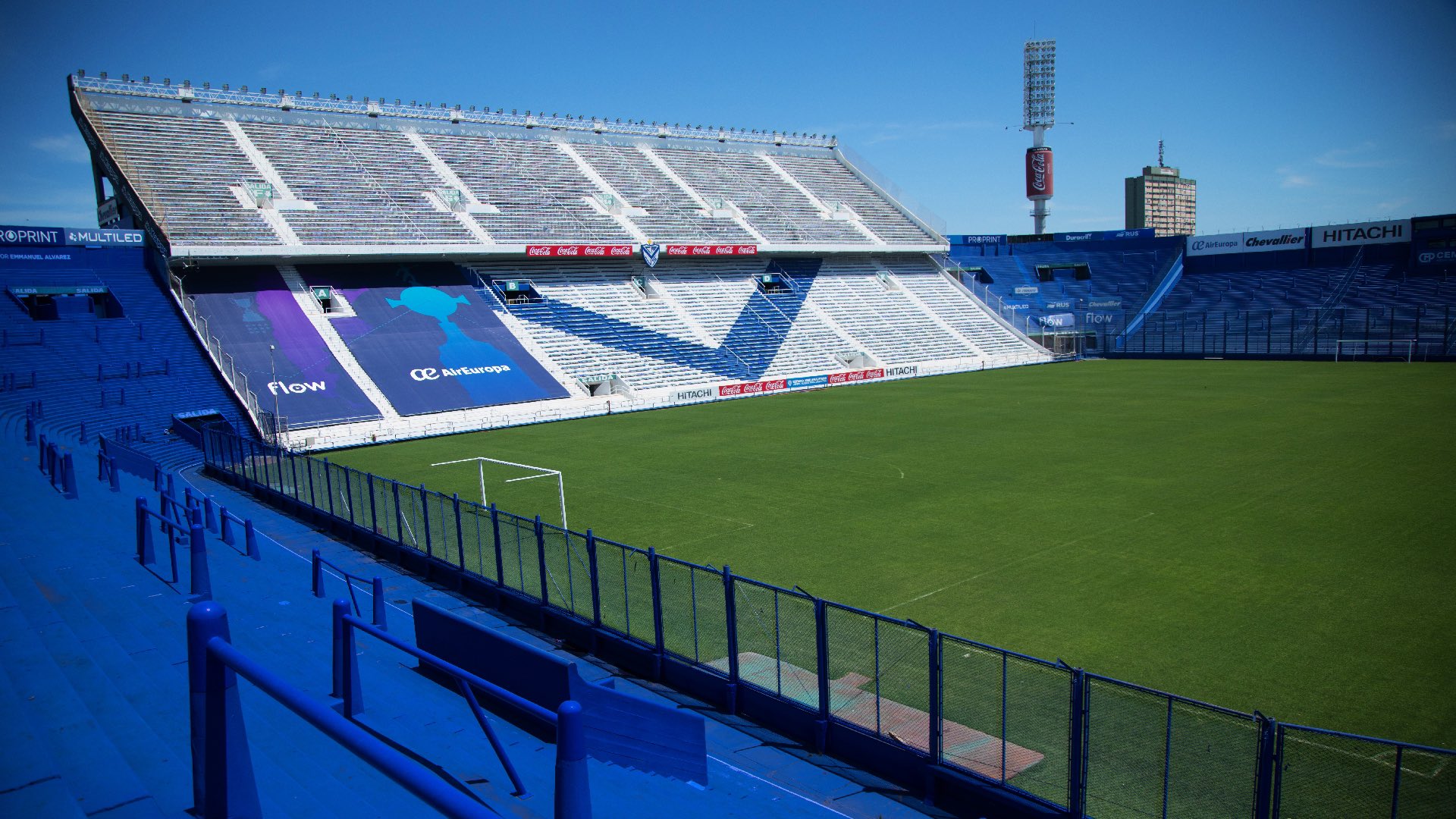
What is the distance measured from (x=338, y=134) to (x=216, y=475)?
106ft

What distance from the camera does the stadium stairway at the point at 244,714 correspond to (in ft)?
14.7

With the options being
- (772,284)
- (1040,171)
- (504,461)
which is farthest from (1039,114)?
(504,461)

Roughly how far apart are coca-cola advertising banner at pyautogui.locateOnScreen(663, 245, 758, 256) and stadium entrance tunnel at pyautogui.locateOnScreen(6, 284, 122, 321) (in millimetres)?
27209

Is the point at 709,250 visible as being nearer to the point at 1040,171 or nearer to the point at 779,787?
the point at 1040,171

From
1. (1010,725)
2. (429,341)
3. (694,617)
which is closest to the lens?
(1010,725)

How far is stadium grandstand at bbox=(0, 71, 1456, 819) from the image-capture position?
6.02 m

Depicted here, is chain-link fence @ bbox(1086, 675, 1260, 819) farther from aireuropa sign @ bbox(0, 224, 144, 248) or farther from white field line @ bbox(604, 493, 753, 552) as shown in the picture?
aireuropa sign @ bbox(0, 224, 144, 248)

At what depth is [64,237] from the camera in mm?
37906

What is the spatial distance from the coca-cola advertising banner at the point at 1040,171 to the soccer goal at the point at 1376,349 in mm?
28058

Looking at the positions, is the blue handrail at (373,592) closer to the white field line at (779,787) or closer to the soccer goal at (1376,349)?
the white field line at (779,787)

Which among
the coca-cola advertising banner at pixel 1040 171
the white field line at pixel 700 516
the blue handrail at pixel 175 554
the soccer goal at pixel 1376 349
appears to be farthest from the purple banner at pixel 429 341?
the coca-cola advertising banner at pixel 1040 171

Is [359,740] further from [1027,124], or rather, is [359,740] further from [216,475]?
[1027,124]

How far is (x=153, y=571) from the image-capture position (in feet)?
32.1

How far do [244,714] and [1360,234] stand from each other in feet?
227
